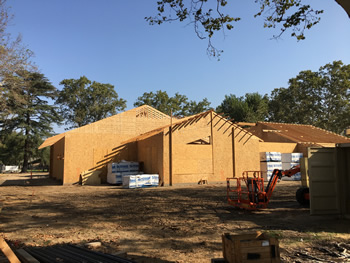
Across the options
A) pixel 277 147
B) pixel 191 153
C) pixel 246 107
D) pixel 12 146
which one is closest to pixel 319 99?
pixel 246 107

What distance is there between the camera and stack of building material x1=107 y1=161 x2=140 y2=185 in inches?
859

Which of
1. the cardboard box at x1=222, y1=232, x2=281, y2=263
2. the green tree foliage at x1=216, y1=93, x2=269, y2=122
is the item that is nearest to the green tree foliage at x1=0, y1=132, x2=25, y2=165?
the green tree foliage at x1=216, y1=93, x2=269, y2=122

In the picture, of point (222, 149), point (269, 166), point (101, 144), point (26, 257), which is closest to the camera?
point (26, 257)

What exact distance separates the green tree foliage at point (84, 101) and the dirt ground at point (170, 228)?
37103mm

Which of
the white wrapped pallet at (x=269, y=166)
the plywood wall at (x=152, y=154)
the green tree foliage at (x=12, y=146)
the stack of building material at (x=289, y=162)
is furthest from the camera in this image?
the green tree foliage at (x=12, y=146)

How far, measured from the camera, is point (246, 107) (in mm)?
42250

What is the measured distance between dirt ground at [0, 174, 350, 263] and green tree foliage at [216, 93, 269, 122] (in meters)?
31.4

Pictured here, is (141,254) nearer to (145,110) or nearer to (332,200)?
(332,200)

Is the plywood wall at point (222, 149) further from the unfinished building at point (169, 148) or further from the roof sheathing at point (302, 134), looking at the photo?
the roof sheathing at point (302, 134)

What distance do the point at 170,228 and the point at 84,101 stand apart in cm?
4403

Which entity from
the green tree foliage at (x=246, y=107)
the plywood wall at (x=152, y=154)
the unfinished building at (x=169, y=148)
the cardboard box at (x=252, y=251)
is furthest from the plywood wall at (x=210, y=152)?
the green tree foliage at (x=246, y=107)

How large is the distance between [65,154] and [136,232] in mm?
16661

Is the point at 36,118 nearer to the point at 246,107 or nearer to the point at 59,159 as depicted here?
the point at 59,159

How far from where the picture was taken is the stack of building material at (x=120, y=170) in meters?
21.8
